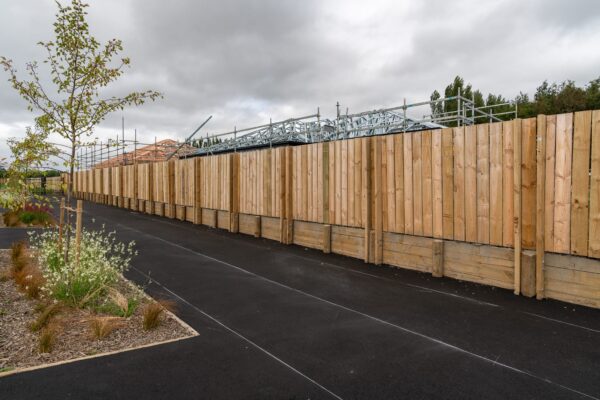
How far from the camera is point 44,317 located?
4.32 metres

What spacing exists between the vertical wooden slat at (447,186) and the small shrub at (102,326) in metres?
5.17

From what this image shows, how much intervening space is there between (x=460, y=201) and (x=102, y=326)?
18.0ft

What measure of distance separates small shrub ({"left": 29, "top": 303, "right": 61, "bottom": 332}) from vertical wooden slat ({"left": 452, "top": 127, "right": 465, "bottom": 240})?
5901 mm

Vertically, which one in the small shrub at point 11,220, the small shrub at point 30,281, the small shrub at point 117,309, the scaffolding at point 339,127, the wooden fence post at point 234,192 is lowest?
the small shrub at point 117,309

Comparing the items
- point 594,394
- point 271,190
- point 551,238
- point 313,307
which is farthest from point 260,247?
point 594,394

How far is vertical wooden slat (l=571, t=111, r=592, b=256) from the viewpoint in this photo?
4992mm

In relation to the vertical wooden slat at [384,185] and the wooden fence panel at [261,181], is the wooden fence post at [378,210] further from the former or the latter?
the wooden fence panel at [261,181]

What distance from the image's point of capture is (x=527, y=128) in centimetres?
555

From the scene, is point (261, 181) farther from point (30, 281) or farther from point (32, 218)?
point (32, 218)

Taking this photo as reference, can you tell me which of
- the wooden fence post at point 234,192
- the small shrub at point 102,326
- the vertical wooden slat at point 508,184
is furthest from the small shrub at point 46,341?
the wooden fence post at point 234,192

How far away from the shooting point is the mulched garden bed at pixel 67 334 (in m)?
3.69

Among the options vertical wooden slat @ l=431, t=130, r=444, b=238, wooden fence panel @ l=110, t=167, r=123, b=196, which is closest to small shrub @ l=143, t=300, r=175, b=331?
vertical wooden slat @ l=431, t=130, r=444, b=238

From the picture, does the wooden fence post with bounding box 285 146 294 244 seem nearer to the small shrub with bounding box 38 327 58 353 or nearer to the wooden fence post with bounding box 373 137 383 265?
the wooden fence post with bounding box 373 137 383 265

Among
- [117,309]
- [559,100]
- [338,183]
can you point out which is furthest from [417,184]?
[559,100]
